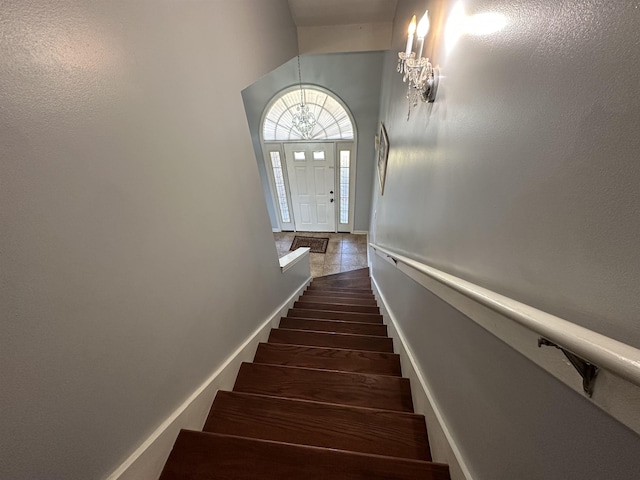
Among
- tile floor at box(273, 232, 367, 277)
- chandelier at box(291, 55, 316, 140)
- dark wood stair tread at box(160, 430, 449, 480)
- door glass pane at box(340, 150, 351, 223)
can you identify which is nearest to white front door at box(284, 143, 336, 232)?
door glass pane at box(340, 150, 351, 223)

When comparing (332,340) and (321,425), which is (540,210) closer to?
(321,425)

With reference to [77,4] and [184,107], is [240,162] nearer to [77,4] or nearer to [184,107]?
[184,107]

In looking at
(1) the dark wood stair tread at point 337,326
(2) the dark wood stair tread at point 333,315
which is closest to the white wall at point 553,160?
(1) the dark wood stair tread at point 337,326

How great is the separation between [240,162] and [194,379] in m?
1.13

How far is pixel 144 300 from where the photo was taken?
0.87 m

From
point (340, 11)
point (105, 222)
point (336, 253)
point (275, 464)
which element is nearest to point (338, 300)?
point (336, 253)

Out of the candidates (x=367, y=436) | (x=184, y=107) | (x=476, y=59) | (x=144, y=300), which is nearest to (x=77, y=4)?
(x=184, y=107)

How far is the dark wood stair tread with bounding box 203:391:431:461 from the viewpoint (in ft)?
3.49

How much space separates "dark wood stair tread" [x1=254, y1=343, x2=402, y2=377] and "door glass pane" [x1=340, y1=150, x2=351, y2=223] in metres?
3.97

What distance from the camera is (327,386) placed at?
139 cm

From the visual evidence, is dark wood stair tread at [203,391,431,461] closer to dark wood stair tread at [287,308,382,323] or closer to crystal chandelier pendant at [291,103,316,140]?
dark wood stair tread at [287,308,382,323]

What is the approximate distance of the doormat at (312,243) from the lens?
537 centimetres

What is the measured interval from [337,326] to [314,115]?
389 centimetres

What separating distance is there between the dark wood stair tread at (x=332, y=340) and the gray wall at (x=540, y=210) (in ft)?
2.82
